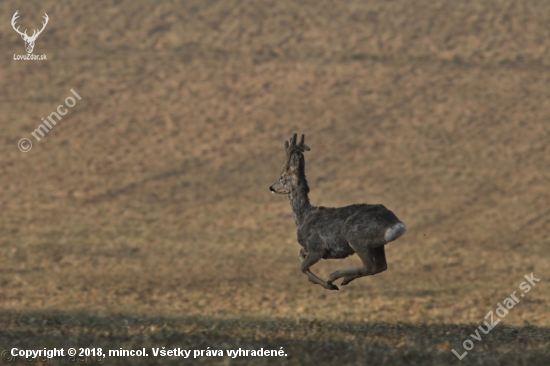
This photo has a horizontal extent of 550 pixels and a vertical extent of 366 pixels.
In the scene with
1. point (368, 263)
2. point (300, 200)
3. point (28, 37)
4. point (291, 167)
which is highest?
point (28, 37)

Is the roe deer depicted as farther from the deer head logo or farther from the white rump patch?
the deer head logo

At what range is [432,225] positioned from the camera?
99.0ft

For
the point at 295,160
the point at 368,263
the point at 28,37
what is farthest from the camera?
the point at 28,37

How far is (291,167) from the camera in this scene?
12.5 m

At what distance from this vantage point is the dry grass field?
15109 mm

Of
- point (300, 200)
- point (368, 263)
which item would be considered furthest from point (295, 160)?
point (368, 263)

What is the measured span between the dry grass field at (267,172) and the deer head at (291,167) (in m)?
2.20

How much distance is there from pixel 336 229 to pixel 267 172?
22.8 meters

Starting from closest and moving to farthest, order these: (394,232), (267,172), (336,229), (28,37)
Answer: (394,232)
(336,229)
(267,172)
(28,37)

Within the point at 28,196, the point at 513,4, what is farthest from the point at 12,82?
the point at 513,4

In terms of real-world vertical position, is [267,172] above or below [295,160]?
above

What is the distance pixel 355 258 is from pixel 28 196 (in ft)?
44.8

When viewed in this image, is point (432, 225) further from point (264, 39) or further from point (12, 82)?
point (12, 82)

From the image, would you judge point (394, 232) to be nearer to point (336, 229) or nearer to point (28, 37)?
point (336, 229)
